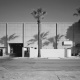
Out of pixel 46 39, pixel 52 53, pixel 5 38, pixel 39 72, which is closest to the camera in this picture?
pixel 39 72

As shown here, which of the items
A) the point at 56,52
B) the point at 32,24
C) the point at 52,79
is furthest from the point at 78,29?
the point at 52,79

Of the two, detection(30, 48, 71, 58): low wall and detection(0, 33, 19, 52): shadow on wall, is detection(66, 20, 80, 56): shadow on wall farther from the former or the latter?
detection(0, 33, 19, 52): shadow on wall

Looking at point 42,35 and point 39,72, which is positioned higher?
point 42,35

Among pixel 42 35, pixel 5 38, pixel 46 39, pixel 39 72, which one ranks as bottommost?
pixel 39 72

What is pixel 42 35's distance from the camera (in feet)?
109

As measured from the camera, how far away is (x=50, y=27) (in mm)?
33625

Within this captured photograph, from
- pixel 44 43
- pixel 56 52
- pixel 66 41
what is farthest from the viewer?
pixel 44 43

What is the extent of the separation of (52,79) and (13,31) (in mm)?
27507

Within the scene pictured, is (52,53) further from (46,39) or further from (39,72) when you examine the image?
(39,72)

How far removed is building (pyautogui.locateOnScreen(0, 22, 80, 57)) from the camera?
33.1 meters

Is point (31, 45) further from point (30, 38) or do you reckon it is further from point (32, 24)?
point (32, 24)

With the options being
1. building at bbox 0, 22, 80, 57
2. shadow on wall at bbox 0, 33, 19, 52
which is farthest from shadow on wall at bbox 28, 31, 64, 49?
shadow on wall at bbox 0, 33, 19, 52

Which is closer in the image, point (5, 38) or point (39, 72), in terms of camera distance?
point (39, 72)

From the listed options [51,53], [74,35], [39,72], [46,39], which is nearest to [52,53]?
[51,53]
